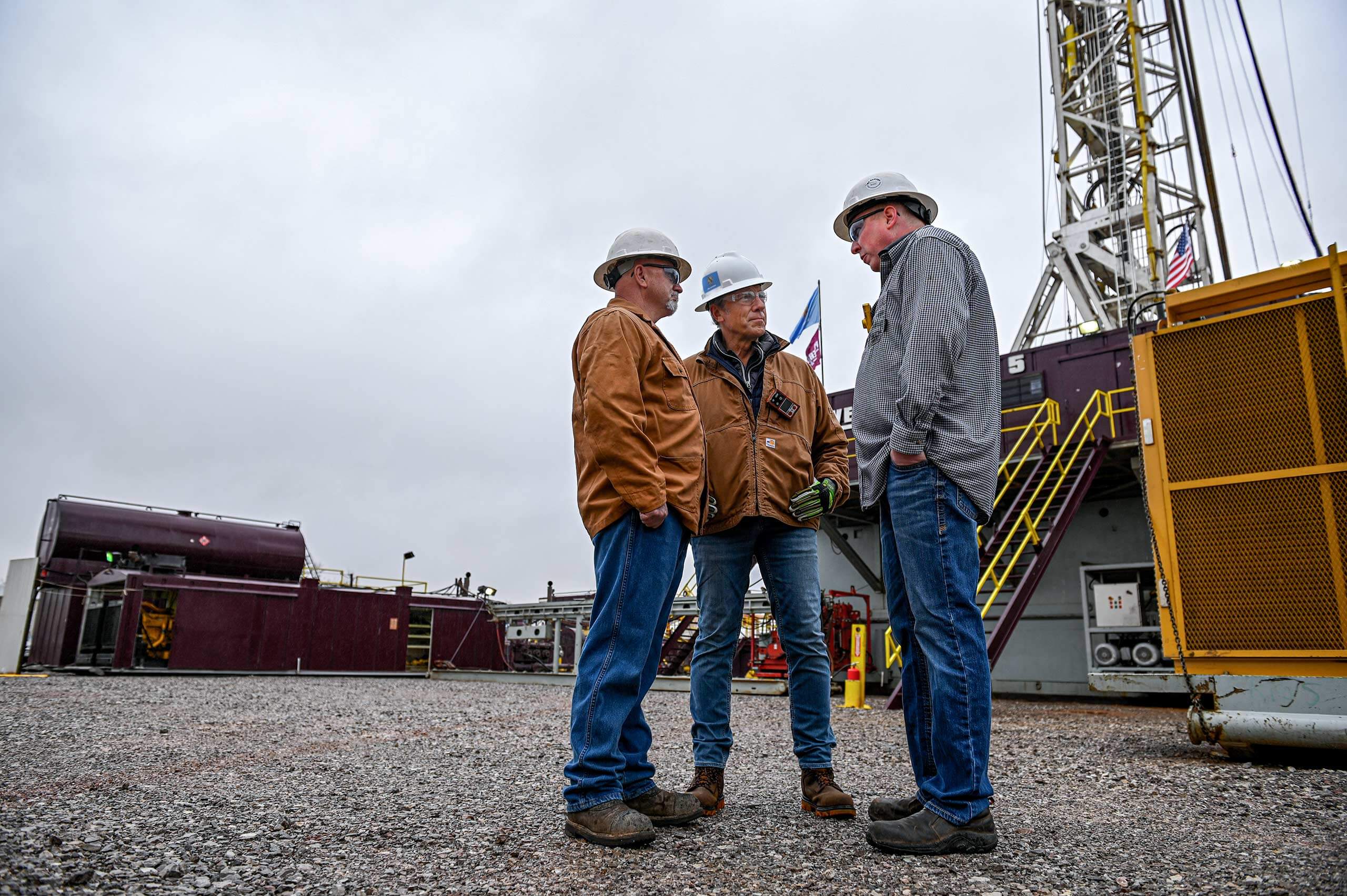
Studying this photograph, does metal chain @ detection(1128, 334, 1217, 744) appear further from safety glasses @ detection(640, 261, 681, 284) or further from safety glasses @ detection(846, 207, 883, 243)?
safety glasses @ detection(640, 261, 681, 284)

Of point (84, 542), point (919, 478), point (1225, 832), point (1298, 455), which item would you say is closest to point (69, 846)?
point (919, 478)

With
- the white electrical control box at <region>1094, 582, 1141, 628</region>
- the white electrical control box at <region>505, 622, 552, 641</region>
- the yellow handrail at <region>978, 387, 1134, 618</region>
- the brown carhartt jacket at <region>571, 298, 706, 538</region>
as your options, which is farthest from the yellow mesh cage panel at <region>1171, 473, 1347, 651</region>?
the white electrical control box at <region>505, 622, 552, 641</region>

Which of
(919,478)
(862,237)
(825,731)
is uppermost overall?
(862,237)

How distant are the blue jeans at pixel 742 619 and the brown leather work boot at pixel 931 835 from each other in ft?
2.17

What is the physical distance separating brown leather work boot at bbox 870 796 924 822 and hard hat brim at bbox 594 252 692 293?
6.16 ft

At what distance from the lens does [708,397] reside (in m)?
3.17

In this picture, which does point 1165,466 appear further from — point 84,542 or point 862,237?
point 84,542

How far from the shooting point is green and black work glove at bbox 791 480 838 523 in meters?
2.91

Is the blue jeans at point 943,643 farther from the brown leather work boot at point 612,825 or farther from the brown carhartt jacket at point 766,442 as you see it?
the brown leather work boot at point 612,825

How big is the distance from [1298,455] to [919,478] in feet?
8.70

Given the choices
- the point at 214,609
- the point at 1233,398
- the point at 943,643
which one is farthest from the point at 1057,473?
the point at 214,609

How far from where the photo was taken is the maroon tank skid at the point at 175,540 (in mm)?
15953

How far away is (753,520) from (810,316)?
1061 centimetres

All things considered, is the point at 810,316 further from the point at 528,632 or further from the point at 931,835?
the point at 931,835
